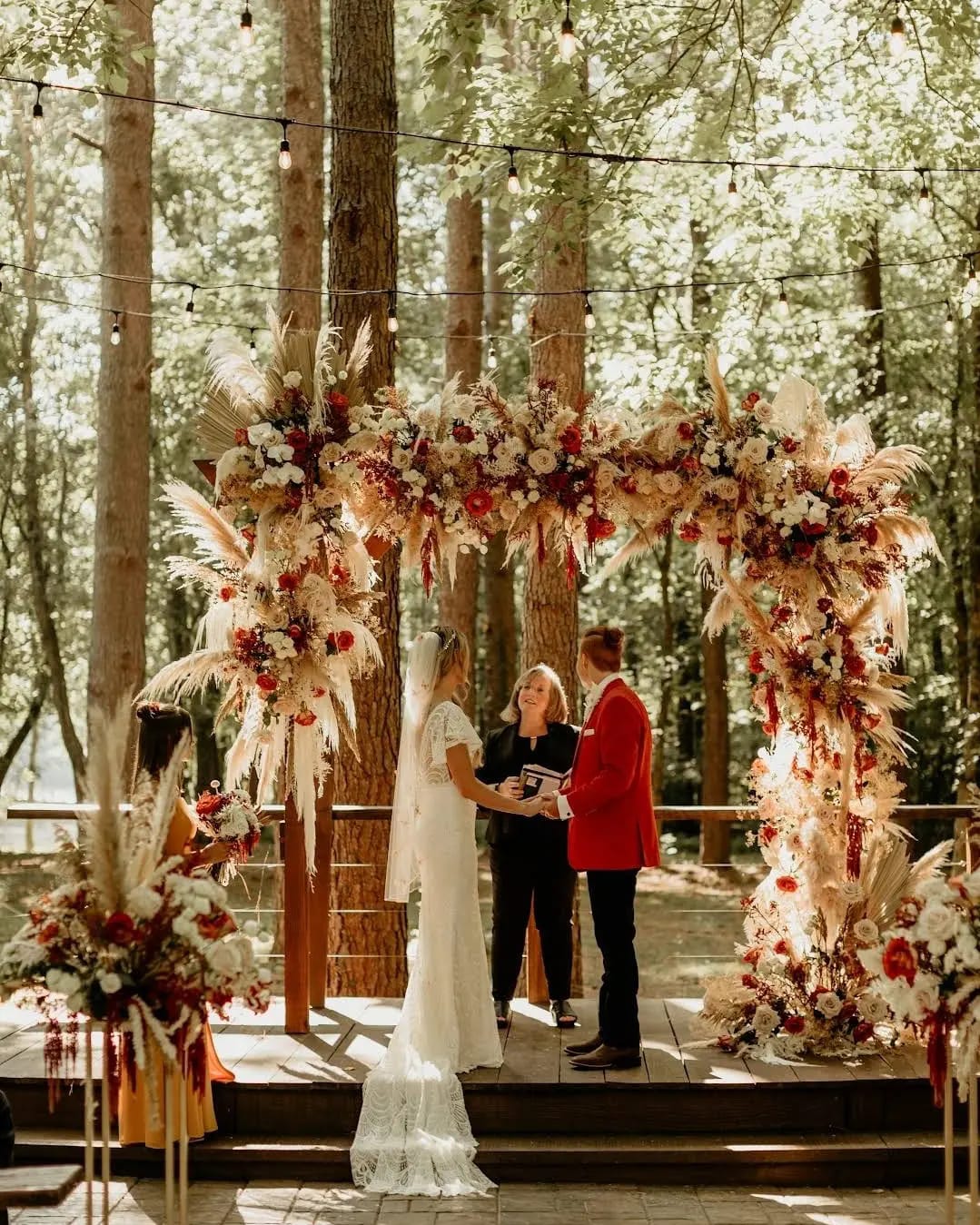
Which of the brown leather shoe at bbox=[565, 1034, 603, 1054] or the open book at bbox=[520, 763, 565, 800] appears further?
the open book at bbox=[520, 763, 565, 800]

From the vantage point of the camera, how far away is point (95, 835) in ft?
14.4

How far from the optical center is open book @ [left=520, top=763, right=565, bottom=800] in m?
7.19

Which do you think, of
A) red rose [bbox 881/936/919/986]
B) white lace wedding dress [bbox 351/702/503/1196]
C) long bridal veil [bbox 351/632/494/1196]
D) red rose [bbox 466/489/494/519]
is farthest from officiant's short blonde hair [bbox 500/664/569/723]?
red rose [bbox 881/936/919/986]

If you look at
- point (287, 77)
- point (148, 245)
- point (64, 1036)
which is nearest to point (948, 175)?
point (287, 77)

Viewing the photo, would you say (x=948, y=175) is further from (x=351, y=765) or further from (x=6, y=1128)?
(x=6, y=1128)

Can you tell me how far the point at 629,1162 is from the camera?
627cm

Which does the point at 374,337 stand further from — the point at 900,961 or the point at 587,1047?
the point at 900,961

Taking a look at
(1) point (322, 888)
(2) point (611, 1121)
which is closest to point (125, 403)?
(1) point (322, 888)

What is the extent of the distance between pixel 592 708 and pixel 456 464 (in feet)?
4.50

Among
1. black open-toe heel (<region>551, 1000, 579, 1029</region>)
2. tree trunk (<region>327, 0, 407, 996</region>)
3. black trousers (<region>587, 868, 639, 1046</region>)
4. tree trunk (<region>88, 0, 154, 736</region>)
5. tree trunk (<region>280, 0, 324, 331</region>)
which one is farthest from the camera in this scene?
tree trunk (<region>280, 0, 324, 331</region>)

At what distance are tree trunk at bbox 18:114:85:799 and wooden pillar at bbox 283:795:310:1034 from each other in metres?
12.0

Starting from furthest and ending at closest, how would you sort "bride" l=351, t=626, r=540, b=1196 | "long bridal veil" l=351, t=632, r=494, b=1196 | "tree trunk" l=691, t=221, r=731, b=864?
1. "tree trunk" l=691, t=221, r=731, b=864
2. "bride" l=351, t=626, r=540, b=1196
3. "long bridal veil" l=351, t=632, r=494, b=1196

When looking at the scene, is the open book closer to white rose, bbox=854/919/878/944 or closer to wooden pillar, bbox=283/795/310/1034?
wooden pillar, bbox=283/795/310/1034

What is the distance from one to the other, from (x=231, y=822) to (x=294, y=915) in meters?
0.83
